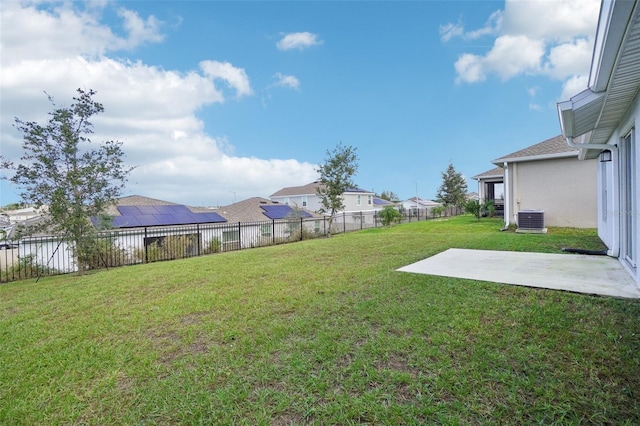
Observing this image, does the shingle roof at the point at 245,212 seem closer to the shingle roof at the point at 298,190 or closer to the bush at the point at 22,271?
Result: the shingle roof at the point at 298,190

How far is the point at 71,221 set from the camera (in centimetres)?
742

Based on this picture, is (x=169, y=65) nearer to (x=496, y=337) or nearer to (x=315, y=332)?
(x=315, y=332)

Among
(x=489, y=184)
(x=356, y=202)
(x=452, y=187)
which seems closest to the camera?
(x=489, y=184)

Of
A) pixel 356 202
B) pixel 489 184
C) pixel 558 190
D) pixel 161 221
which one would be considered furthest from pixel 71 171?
pixel 356 202

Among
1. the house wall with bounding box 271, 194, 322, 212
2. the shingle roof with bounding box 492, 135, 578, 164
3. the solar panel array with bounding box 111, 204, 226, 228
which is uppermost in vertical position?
the shingle roof with bounding box 492, 135, 578, 164

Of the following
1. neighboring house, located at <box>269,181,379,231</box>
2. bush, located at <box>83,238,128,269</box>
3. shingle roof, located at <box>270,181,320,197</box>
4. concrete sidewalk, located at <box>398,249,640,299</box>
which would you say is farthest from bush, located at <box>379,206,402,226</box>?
shingle roof, located at <box>270,181,320,197</box>

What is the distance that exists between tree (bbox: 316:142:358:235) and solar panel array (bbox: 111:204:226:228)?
27.6ft

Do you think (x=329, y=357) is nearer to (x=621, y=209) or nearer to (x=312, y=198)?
(x=621, y=209)

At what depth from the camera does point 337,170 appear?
17562 millimetres

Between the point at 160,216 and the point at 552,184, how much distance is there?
20.2m

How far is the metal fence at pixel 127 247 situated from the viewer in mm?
8141

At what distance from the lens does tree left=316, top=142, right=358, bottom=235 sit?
17547 mm

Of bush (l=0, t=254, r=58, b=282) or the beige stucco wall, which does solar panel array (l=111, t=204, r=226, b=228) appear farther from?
the beige stucco wall

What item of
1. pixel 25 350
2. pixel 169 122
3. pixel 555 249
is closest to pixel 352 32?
pixel 169 122
